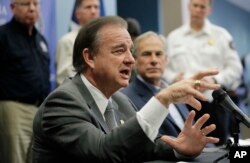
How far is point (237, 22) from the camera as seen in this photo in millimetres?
12086

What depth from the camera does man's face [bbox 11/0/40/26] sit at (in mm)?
3576

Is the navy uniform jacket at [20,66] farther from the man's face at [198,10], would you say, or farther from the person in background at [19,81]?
the man's face at [198,10]

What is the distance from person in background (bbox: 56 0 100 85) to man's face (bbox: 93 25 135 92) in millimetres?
1658

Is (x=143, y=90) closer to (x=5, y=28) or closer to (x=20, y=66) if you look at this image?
(x=20, y=66)

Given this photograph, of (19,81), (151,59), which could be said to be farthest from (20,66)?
(151,59)

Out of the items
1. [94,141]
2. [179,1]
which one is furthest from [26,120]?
[179,1]

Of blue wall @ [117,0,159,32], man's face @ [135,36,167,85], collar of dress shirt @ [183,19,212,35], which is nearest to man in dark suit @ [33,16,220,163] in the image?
man's face @ [135,36,167,85]

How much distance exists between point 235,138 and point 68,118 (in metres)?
0.67

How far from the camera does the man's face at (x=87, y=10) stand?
153 inches

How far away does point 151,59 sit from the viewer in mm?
3406

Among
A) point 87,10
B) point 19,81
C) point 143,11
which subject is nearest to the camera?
point 19,81

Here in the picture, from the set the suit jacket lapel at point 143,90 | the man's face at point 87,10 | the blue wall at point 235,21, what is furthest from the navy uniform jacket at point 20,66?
the blue wall at point 235,21

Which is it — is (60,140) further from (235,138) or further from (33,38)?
(33,38)

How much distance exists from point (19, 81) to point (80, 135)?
6.22 ft
